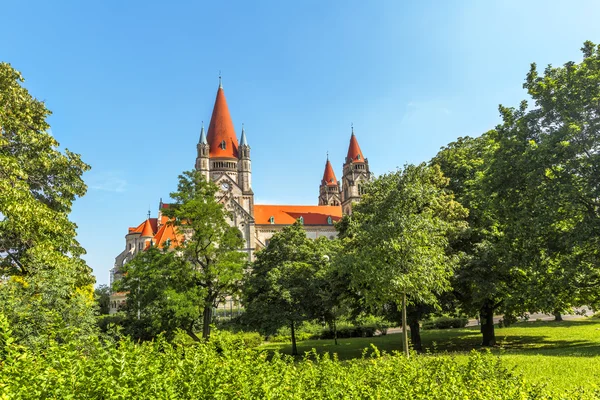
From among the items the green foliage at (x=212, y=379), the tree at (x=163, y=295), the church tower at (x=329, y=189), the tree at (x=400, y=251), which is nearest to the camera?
the green foliage at (x=212, y=379)

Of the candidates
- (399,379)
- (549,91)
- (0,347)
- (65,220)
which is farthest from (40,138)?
(549,91)

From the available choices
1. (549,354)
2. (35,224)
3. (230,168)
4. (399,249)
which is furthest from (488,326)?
(230,168)

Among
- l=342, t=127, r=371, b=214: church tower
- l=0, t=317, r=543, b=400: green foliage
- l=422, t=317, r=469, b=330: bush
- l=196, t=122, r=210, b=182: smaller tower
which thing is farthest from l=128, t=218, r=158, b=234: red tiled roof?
l=0, t=317, r=543, b=400: green foliage

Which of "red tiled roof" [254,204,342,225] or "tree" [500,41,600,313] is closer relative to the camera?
"tree" [500,41,600,313]

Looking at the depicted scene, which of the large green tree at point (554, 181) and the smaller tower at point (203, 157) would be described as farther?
the smaller tower at point (203, 157)

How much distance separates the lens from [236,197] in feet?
240

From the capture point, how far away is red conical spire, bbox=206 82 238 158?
74.7 metres

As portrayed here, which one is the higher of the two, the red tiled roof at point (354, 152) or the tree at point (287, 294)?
the red tiled roof at point (354, 152)

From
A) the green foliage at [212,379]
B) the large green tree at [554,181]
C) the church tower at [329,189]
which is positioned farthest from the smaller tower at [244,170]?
the green foliage at [212,379]

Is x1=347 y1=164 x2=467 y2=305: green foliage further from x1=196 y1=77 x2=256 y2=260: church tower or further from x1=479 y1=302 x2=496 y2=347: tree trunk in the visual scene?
x1=196 y1=77 x2=256 y2=260: church tower

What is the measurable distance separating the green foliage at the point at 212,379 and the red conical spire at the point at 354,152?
83.0 m

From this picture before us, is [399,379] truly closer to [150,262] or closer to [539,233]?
[539,233]

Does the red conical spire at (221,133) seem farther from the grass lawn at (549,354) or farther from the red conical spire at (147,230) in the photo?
the grass lawn at (549,354)

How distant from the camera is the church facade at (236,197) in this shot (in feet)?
236
